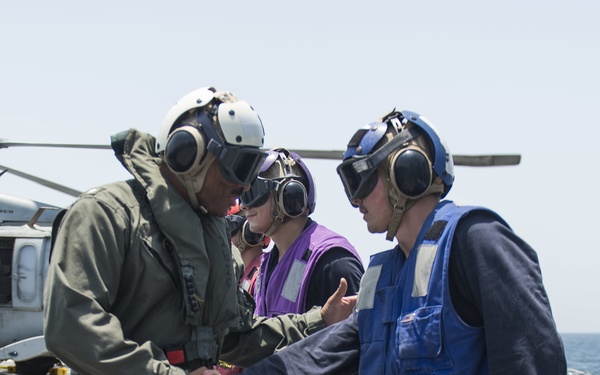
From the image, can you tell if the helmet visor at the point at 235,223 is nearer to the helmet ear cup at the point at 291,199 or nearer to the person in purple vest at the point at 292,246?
the person in purple vest at the point at 292,246

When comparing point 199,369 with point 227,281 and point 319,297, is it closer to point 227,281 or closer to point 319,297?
point 227,281

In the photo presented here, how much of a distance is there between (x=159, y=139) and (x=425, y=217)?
4.12 ft

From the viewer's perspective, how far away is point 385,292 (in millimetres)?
3551

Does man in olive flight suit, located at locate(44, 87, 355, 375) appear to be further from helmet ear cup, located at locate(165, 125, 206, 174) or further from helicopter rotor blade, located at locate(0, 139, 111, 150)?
helicopter rotor blade, located at locate(0, 139, 111, 150)

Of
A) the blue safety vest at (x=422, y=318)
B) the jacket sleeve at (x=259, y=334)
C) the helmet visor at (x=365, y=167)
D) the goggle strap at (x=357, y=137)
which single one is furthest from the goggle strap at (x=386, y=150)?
the jacket sleeve at (x=259, y=334)

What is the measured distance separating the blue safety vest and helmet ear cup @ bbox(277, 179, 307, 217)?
197cm

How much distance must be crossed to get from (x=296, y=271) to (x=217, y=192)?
155 centimetres

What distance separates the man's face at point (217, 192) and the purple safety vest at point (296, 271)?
1.38 meters

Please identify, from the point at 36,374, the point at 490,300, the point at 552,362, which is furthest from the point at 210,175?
the point at 36,374

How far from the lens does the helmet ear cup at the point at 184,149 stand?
3.73 m

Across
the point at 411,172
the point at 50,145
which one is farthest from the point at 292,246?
the point at 50,145

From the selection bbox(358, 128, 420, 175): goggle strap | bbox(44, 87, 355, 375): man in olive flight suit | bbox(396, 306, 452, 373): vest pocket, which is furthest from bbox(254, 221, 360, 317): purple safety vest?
bbox(396, 306, 452, 373): vest pocket

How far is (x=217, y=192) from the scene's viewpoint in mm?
3934

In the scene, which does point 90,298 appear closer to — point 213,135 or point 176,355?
point 176,355
